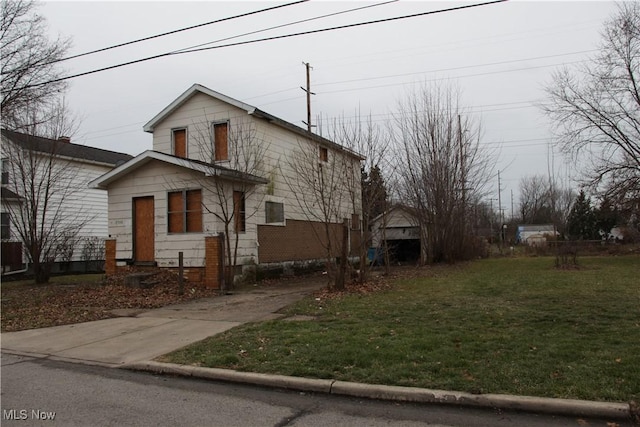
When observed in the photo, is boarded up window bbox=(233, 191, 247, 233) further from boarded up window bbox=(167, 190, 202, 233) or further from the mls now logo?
the mls now logo

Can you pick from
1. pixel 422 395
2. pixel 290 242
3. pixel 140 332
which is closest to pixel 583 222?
pixel 290 242

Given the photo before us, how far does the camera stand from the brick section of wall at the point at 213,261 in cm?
1471

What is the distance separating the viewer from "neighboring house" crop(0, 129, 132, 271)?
60.7 feet

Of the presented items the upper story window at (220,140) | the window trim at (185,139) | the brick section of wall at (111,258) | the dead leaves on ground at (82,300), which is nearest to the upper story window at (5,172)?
the dead leaves on ground at (82,300)

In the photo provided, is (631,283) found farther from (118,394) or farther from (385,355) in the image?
(118,394)

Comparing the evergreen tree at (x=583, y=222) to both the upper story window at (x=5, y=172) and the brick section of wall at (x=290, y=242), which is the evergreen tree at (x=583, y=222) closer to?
the brick section of wall at (x=290, y=242)

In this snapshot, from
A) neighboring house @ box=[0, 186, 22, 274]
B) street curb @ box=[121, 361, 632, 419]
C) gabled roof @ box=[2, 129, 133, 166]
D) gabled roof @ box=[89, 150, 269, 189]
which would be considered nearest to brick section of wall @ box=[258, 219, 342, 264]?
gabled roof @ box=[89, 150, 269, 189]

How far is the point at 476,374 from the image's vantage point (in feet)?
17.2

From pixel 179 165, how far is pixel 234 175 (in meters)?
1.75

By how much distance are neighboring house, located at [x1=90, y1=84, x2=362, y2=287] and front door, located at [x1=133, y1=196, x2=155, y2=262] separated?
0.03 metres

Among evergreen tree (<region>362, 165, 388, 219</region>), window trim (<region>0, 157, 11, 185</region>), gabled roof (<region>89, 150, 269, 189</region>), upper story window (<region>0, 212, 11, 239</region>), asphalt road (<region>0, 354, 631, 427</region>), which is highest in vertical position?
window trim (<region>0, 157, 11, 185</region>)

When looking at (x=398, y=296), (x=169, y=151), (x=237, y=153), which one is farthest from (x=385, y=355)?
(x=169, y=151)

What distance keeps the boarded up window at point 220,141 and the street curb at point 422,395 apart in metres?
12.3

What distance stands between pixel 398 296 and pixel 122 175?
10680 millimetres
